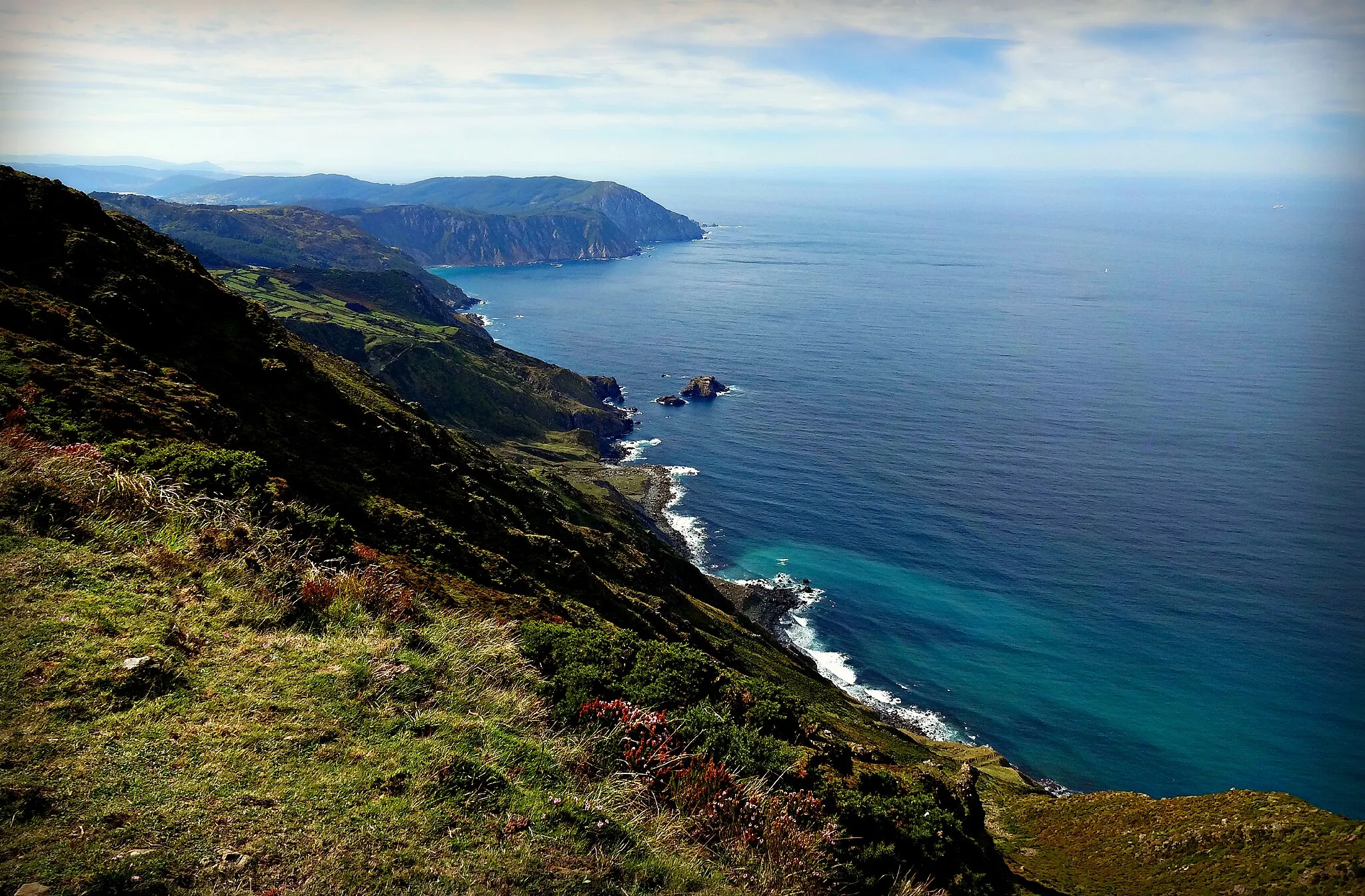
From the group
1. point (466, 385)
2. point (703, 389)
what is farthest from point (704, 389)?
point (466, 385)

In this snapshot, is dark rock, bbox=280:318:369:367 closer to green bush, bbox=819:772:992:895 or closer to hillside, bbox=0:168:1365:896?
hillside, bbox=0:168:1365:896

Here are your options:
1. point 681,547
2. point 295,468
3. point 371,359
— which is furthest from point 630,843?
point 371,359

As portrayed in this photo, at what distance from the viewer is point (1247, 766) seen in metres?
74.7

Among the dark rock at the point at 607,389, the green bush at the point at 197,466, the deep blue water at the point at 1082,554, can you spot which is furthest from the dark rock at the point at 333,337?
the green bush at the point at 197,466

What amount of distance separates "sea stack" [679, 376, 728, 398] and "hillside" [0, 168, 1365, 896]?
15502 centimetres

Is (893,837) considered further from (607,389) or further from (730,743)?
(607,389)

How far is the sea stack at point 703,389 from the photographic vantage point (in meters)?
184

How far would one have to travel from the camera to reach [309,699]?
1230 cm

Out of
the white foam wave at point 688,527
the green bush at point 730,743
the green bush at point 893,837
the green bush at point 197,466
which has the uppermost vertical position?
the green bush at point 197,466

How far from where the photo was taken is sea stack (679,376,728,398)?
184125 mm

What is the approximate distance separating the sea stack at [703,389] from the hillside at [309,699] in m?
155

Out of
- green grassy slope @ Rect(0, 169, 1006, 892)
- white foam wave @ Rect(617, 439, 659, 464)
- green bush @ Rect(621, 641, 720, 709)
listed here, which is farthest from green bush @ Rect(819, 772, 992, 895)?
white foam wave @ Rect(617, 439, 659, 464)

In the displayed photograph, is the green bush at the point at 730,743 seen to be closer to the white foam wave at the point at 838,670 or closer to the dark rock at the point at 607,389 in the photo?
the white foam wave at the point at 838,670

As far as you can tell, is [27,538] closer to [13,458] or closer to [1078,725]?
[13,458]
